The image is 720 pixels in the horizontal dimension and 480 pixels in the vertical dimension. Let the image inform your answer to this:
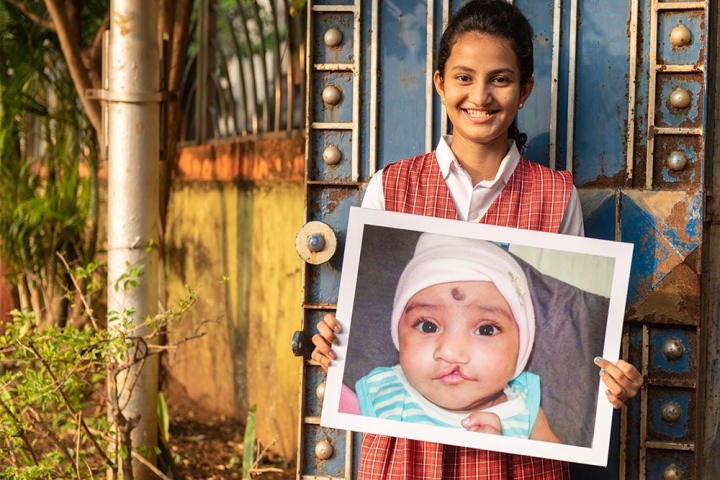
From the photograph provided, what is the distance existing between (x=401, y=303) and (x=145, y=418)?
6.03ft

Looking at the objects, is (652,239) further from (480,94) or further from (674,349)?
(480,94)

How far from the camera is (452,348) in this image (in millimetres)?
1976

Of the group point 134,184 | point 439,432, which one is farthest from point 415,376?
point 134,184

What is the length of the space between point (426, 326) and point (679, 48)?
1.13 metres

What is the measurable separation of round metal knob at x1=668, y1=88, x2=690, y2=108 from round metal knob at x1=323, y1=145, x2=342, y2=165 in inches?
38.0

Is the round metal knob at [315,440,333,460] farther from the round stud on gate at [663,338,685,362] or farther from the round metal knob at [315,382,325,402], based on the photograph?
the round stud on gate at [663,338,685,362]

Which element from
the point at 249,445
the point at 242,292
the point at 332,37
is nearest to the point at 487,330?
the point at 332,37

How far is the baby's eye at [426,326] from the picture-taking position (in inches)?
78.3

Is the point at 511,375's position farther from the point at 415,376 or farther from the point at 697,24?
the point at 697,24

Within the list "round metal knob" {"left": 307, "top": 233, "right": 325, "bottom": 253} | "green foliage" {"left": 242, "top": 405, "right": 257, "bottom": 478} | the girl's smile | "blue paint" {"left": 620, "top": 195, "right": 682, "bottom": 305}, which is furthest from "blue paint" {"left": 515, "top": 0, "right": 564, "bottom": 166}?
"green foliage" {"left": 242, "top": 405, "right": 257, "bottom": 478}

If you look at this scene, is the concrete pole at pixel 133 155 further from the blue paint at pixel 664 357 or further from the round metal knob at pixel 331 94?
the blue paint at pixel 664 357

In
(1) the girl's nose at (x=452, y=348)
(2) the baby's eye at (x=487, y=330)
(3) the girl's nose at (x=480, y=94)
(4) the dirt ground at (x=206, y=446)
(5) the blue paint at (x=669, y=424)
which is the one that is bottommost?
(4) the dirt ground at (x=206, y=446)

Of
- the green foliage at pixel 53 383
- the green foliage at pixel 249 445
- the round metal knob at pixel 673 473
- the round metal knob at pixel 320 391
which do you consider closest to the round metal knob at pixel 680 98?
the round metal knob at pixel 673 473

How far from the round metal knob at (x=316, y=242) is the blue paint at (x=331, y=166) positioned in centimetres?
21
